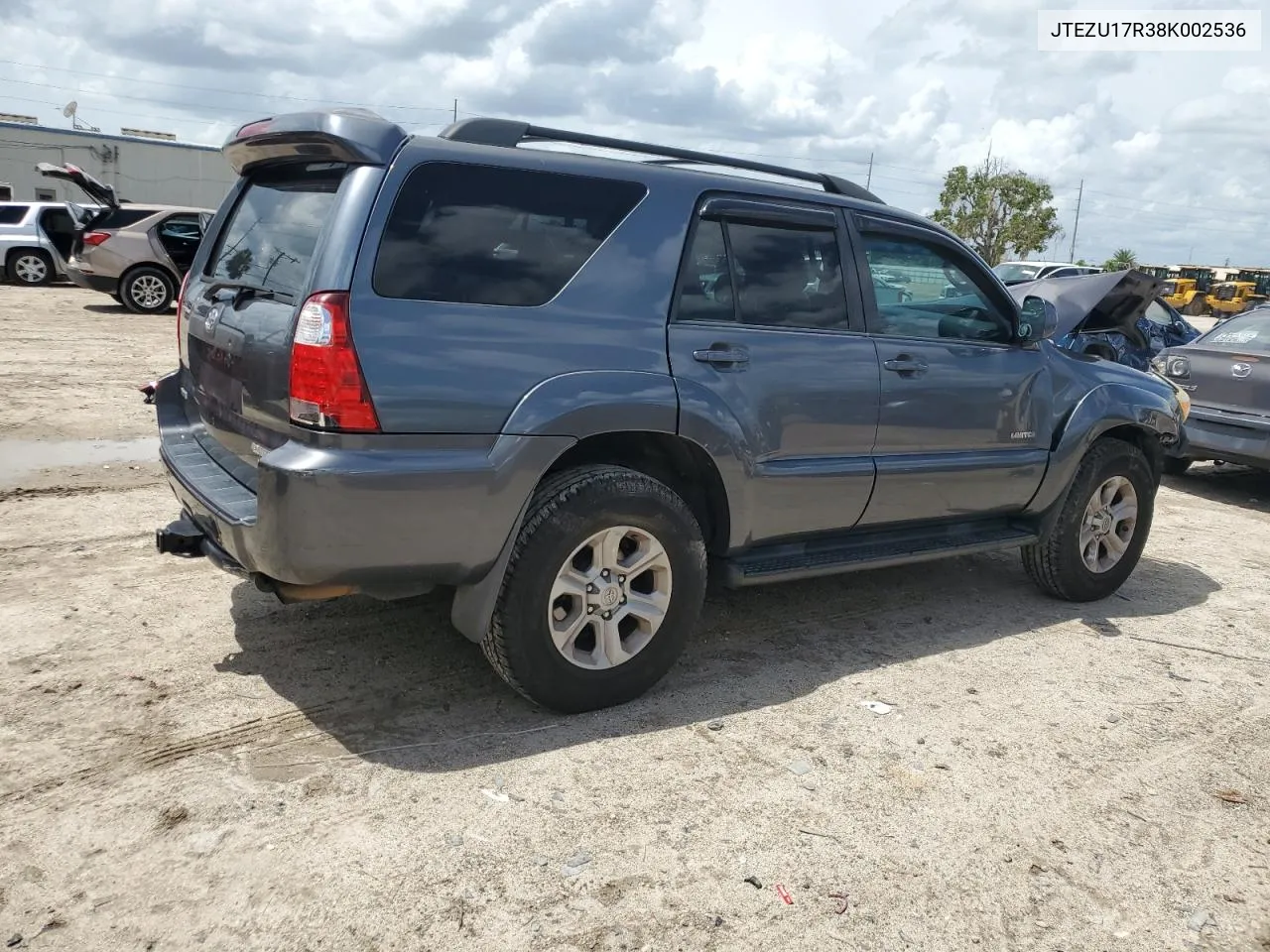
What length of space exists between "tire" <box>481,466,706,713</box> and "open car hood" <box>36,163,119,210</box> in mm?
12082

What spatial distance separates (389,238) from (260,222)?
0.93m

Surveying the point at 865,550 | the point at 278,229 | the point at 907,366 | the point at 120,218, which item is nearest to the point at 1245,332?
the point at 907,366

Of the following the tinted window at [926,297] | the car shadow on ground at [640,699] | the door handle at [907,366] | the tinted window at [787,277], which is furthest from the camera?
the tinted window at [926,297]

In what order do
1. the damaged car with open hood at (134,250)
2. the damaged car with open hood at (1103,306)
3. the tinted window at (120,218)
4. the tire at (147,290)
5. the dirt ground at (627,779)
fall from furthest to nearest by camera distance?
the tire at (147,290)
the tinted window at (120,218)
the damaged car with open hood at (134,250)
the damaged car with open hood at (1103,306)
the dirt ground at (627,779)

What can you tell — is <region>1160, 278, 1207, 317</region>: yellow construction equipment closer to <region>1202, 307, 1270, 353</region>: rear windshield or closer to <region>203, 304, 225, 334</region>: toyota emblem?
<region>1202, 307, 1270, 353</region>: rear windshield

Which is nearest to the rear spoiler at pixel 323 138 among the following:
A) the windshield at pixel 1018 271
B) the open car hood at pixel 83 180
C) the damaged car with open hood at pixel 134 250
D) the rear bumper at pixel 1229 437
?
the rear bumper at pixel 1229 437

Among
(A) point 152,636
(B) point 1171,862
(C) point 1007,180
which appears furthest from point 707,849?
(C) point 1007,180

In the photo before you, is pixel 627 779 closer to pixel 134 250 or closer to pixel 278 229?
pixel 278 229

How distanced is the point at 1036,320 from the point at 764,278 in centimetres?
156

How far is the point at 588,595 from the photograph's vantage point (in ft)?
11.7

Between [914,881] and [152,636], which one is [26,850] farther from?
[914,881]

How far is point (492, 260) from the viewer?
10.9ft

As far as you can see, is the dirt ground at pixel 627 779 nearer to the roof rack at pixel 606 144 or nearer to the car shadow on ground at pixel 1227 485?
the roof rack at pixel 606 144

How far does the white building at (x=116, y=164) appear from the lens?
38344 mm
